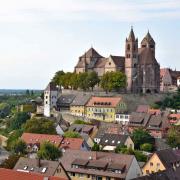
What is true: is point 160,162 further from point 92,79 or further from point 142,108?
point 92,79

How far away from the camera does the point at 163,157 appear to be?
67.6m

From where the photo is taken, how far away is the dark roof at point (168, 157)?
6681 cm

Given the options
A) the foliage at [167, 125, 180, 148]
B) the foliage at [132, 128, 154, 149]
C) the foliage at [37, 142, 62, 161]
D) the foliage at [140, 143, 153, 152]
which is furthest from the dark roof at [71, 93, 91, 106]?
the foliage at [37, 142, 62, 161]

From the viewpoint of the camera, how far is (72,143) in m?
80.2

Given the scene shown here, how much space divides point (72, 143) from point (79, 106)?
3382 cm

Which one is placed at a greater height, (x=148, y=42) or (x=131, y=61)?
(x=148, y=42)

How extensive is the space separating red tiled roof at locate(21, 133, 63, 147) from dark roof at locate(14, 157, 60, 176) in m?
17.3

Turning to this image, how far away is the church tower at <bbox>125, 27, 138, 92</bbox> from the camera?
120562 mm

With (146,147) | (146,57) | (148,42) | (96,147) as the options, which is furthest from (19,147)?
(148,42)

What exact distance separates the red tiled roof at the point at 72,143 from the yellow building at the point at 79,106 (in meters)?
31.3

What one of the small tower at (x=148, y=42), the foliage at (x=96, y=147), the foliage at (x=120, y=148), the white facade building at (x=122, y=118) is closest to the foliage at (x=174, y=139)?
the foliage at (x=120, y=148)

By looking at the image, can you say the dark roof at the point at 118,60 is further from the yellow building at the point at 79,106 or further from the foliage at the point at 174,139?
the foliage at the point at 174,139

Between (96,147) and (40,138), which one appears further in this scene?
(40,138)

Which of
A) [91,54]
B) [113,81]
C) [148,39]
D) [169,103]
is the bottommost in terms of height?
[169,103]
